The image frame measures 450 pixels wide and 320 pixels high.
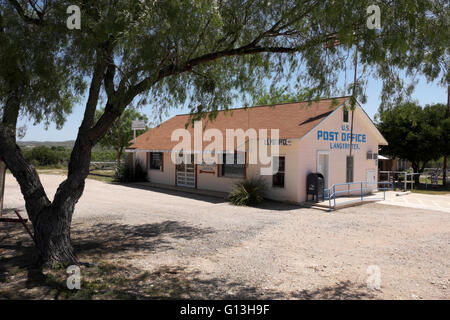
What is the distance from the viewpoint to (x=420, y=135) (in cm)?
2594

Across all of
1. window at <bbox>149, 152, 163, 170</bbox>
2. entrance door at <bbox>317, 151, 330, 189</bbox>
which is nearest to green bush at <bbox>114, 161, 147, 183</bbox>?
window at <bbox>149, 152, 163, 170</bbox>

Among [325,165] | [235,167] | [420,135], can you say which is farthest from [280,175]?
[420,135]

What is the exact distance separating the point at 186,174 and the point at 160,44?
13792mm

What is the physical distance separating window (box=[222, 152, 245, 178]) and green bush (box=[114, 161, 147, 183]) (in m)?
7.54

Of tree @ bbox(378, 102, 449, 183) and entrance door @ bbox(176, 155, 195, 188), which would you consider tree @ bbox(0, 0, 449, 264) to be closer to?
entrance door @ bbox(176, 155, 195, 188)

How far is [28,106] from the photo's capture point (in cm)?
670

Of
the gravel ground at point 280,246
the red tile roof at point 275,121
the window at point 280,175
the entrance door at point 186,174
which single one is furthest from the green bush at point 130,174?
the window at point 280,175

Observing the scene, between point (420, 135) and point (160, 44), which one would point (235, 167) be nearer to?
point (160, 44)

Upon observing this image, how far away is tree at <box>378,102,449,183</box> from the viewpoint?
996 inches

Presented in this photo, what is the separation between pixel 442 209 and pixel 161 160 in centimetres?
1535

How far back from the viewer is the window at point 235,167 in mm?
16241

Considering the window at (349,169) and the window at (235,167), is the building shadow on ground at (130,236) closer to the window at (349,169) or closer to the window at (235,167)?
the window at (235,167)

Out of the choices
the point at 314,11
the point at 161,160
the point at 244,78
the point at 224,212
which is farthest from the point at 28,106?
the point at 161,160

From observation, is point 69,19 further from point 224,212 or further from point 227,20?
point 224,212
